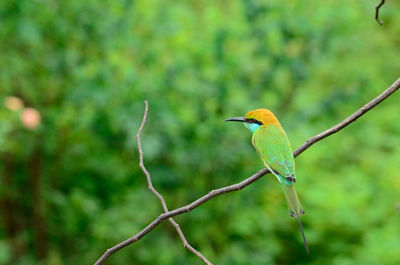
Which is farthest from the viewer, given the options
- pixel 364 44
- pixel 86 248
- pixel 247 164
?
pixel 364 44

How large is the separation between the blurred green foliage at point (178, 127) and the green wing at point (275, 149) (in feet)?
4.76

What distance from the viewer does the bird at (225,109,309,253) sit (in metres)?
1.69

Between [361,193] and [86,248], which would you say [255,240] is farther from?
[86,248]

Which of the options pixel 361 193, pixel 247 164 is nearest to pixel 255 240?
pixel 247 164

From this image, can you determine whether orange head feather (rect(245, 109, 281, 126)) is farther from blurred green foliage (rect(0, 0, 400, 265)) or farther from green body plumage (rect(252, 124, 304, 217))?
blurred green foliage (rect(0, 0, 400, 265))

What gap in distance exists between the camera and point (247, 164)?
3.61 m

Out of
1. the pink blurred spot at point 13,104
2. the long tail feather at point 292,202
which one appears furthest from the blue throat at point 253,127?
the pink blurred spot at point 13,104

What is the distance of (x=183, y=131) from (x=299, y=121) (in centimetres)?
74

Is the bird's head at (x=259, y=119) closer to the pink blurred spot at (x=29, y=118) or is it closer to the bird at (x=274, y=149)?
the bird at (x=274, y=149)

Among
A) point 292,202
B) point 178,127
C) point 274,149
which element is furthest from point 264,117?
point 178,127

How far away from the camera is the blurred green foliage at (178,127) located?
11.3 ft

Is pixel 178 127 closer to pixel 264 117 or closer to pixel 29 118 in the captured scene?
pixel 29 118

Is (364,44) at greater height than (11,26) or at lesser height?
lesser

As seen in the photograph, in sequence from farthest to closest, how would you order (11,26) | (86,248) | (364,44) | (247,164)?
(364,44), (86,248), (247,164), (11,26)
